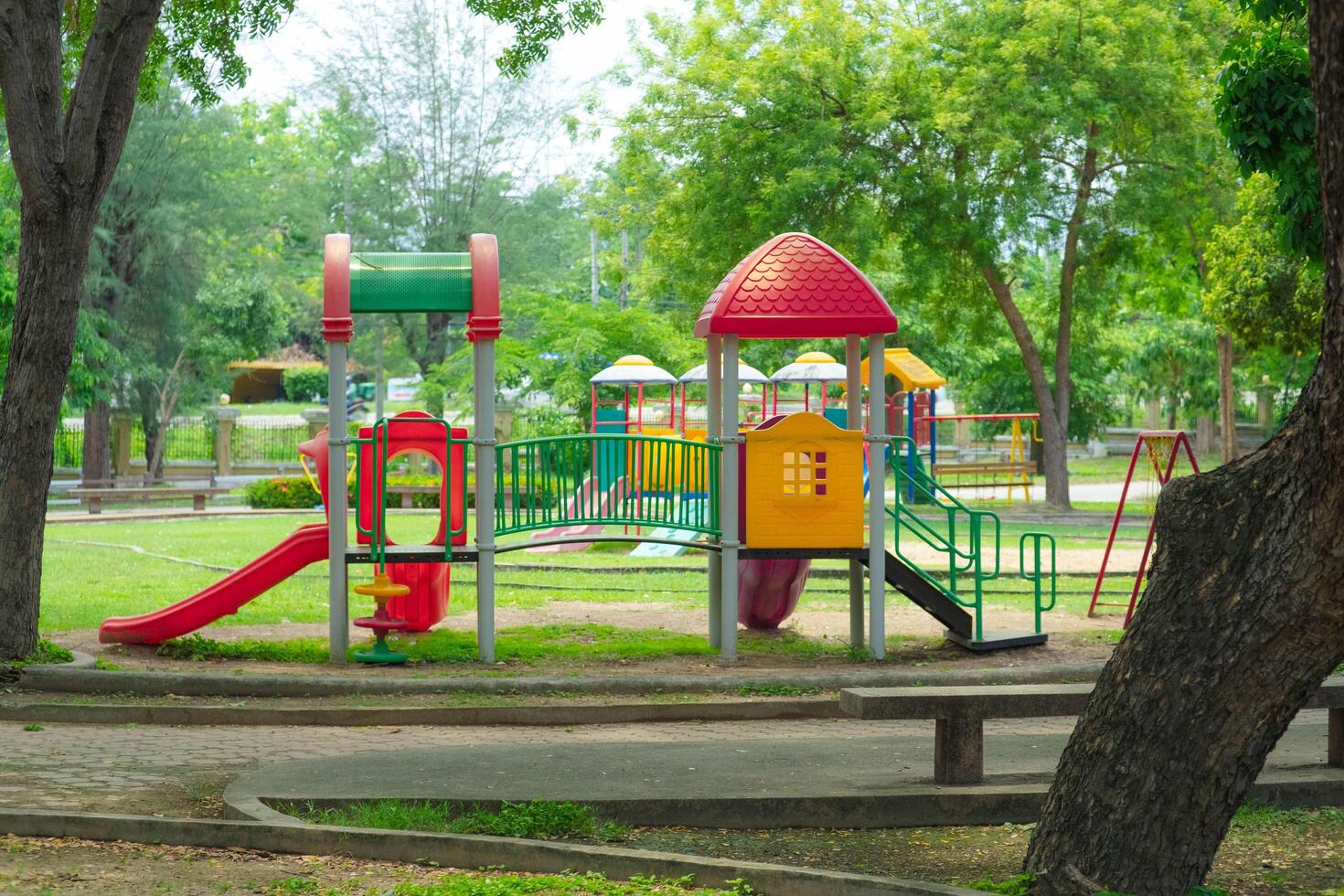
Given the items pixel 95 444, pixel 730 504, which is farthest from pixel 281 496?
pixel 730 504

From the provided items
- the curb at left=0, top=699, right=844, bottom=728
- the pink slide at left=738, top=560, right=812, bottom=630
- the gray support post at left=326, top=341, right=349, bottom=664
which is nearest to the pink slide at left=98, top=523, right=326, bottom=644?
the gray support post at left=326, top=341, right=349, bottom=664

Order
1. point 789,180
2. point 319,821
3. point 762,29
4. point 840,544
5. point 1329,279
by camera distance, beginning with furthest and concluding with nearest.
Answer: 1. point 762,29
2. point 789,180
3. point 840,544
4. point 319,821
5. point 1329,279

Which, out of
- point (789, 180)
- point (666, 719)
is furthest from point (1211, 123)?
point (666, 719)

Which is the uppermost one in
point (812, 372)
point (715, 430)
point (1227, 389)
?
point (812, 372)

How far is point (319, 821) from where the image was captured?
6426mm

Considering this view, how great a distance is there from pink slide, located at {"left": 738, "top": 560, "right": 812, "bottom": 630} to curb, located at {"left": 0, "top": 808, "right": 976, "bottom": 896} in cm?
777

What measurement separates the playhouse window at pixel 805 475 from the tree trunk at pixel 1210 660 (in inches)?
262

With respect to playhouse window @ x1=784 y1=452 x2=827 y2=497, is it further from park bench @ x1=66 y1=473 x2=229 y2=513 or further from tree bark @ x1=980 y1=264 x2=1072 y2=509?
park bench @ x1=66 y1=473 x2=229 y2=513

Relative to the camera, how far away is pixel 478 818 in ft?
20.9

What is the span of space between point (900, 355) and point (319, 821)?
2858 centimetres

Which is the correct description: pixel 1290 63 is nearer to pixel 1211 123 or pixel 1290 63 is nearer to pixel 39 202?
pixel 39 202

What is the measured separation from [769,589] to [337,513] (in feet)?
13.8

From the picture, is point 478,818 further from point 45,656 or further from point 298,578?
point 298,578

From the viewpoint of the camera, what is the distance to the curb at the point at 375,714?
962 cm
